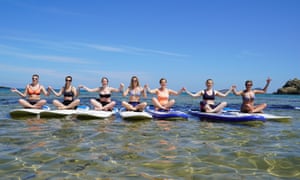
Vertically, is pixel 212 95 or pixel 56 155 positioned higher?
pixel 212 95

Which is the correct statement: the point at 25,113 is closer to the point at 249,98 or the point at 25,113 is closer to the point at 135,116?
the point at 135,116

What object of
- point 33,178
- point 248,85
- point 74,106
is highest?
point 248,85

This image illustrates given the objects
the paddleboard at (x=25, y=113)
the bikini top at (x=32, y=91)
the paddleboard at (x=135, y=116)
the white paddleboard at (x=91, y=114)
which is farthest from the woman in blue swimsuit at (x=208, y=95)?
the bikini top at (x=32, y=91)

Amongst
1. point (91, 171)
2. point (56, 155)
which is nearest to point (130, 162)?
point (91, 171)

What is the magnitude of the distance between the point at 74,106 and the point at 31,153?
705cm

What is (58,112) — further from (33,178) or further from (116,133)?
(33,178)

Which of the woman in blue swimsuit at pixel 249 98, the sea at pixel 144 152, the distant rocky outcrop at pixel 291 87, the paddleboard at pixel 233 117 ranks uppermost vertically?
the distant rocky outcrop at pixel 291 87

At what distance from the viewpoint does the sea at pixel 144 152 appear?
17.2 feet

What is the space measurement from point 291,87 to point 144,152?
84196 mm

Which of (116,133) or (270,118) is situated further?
(270,118)

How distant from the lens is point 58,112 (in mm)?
12422

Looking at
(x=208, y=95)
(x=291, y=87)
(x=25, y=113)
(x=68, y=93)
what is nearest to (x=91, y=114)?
(x=68, y=93)

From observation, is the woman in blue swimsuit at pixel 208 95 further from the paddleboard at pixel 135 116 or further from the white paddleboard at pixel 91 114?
the white paddleboard at pixel 91 114

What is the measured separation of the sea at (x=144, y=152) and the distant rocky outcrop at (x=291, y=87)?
253ft
